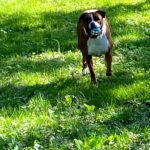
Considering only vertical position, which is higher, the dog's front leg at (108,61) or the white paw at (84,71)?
the dog's front leg at (108,61)

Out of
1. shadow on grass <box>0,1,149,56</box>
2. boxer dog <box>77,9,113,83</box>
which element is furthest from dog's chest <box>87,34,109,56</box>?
shadow on grass <box>0,1,149,56</box>

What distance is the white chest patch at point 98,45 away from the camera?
279 inches

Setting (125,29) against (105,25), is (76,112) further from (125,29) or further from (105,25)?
(125,29)

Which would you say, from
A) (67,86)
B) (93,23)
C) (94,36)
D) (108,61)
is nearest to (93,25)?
(93,23)

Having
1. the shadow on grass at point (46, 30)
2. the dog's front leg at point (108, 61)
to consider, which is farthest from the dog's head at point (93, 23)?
the shadow on grass at point (46, 30)

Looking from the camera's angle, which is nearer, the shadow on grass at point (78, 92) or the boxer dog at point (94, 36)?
the shadow on grass at point (78, 92)

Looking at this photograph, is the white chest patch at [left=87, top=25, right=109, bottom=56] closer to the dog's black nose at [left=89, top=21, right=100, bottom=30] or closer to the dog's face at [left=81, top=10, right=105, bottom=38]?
the dog's face at [left=81, top=10, right=105, bottom=38]

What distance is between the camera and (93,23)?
665 centimetres

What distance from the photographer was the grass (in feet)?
18.2

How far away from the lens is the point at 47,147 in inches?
209

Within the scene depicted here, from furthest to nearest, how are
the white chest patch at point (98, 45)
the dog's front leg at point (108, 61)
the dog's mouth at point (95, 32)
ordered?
the dog's front leg at point (108, 61) → the white chest patch at point (98, 45) → the dog's mouth at point (95, 32)

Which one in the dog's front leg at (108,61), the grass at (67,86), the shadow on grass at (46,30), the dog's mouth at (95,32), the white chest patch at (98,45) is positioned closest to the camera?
the grass at (67,86)

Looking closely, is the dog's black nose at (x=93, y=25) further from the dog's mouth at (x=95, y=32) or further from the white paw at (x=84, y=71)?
the white paw at (x=84, y=71)

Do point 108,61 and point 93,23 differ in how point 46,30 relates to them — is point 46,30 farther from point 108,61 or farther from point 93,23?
point 93,23
